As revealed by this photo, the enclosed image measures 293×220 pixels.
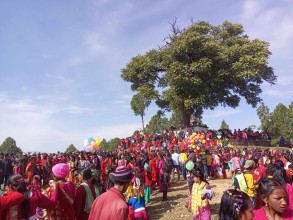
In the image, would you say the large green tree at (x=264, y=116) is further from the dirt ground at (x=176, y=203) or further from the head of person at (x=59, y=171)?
the head of person at (x=59, y=171)

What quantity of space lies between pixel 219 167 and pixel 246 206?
1355 centimetres

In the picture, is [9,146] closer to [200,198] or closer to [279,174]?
[200,198]

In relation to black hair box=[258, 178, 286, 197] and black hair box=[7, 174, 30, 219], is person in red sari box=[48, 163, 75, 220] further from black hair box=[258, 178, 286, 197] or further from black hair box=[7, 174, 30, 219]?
black hair box=[258, 178, 286, 197]

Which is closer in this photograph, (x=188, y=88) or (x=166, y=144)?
(x=166, y=144)

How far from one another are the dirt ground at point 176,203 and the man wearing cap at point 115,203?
20.3 feet

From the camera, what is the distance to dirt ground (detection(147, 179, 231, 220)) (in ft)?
32.3

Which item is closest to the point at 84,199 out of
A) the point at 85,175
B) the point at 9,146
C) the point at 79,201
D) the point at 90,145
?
the point at 79,201

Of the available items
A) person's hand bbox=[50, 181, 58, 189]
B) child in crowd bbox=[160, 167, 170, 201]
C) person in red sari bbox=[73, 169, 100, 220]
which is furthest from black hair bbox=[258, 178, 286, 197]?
child in crowd bbox=[160, 167, 170, 201]

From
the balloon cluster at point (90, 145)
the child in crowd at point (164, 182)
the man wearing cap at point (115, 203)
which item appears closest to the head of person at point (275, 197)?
the man wearing cap at point (115, 203)

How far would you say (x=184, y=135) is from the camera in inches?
1041

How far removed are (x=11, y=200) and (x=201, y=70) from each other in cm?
2556

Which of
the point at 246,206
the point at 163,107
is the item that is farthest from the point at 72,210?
the point at 163,107

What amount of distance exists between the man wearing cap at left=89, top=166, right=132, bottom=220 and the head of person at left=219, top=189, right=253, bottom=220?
40.5 inches

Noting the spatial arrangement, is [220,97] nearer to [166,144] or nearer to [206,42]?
[206,42]
